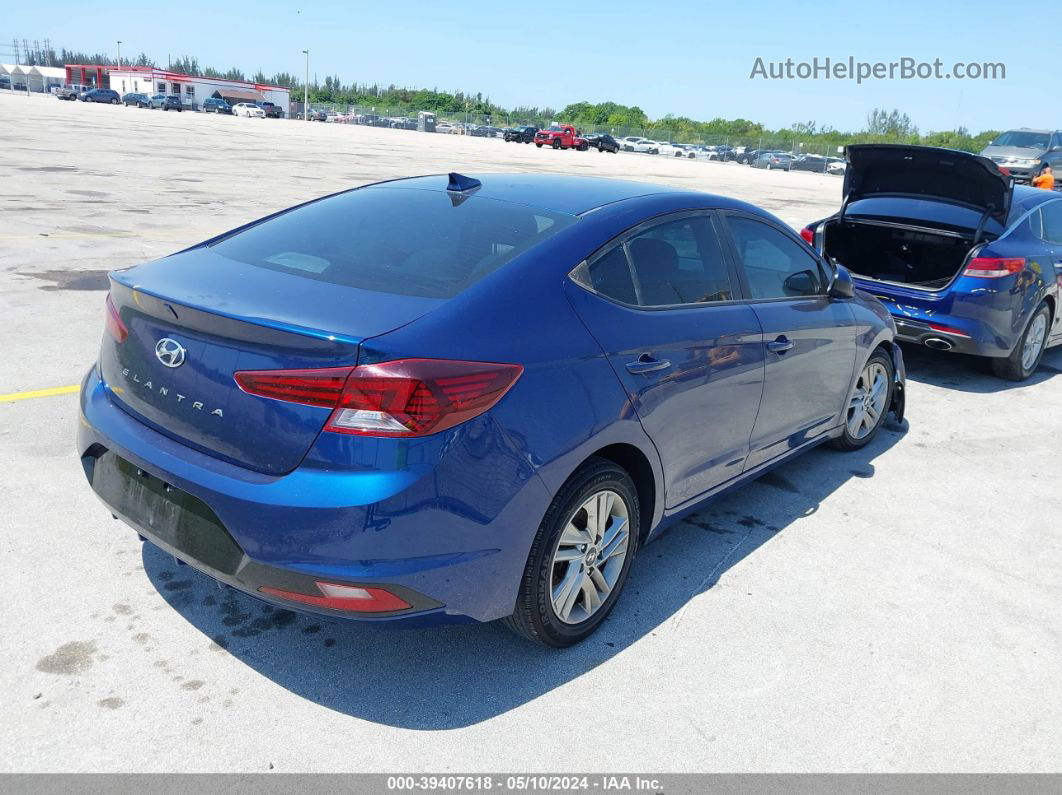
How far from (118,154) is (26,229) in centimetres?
1389

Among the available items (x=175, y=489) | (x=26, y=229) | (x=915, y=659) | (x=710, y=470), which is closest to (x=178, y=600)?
(x=175, y=489)

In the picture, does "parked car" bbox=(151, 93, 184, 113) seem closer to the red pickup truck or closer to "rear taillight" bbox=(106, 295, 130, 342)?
the red pickup truck

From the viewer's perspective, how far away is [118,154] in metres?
22.9

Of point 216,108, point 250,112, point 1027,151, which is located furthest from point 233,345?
point 216,108

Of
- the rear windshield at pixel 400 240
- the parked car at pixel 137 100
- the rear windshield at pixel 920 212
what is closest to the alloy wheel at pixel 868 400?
the rear windshield at pixel 920 212

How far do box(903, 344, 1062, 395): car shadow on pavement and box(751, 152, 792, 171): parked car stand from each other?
52.2 metres

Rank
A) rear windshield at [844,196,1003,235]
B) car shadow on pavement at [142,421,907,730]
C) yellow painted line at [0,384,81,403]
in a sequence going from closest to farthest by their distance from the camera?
car shadow on pavement at [142,421,907,730] → yellow painted line at [0,384,81,403] → rear windshield at [844,196,1003,235]

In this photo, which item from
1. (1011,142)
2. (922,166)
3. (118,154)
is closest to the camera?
(922,166)

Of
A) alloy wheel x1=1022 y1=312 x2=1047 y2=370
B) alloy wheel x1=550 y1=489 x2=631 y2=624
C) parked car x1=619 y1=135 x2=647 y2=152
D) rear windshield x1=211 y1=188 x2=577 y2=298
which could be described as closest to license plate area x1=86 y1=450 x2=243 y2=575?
rear windshield x1=211 y1=188 x2=577 y2=298

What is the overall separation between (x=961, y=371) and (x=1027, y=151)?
23.4 meters

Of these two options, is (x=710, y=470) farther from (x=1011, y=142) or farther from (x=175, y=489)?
(x=1011, y=142)

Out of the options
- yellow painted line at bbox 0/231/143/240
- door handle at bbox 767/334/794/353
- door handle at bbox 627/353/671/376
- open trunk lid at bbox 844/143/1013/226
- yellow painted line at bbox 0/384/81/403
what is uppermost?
open trunk lid at bbox 844/143/1013/226

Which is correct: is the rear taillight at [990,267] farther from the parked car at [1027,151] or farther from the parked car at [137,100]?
the parked car at [137,100]

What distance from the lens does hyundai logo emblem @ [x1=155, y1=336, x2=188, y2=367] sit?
2797mm
